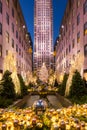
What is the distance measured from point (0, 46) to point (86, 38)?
12.5m

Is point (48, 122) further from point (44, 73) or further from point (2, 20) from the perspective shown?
point (44, 73)

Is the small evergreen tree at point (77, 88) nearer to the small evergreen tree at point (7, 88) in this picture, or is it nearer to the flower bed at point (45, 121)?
the small evergreen tree at point (7, 88)

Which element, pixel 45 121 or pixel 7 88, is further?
pixel 7 88

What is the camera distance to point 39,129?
475 cm

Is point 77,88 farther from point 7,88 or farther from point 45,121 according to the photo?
point 45,121

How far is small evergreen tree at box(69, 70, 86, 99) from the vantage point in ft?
69.8

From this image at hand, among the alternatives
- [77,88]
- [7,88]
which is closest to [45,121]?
[7,88]

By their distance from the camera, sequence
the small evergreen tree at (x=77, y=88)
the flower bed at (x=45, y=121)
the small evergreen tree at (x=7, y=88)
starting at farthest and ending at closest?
the small evergreen tree at (x=77, y=88)
the small evergreen tree at (x=7, y=88)
the flower bed at (x=45, y=121)

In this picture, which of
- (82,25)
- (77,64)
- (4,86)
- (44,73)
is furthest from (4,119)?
(44,73)

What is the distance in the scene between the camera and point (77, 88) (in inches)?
851

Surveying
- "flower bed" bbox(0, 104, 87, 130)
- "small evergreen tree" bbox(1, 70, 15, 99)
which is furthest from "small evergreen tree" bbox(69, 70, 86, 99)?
"flower bed" bbox(0, 104, 87, 130)

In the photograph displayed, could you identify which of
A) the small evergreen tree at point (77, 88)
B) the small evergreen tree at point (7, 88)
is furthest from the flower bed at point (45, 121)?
the small evergreen tree at point (7, 88)

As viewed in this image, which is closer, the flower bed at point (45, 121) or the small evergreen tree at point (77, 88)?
the flower bed at point (45, 121)

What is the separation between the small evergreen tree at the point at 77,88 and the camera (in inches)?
837
